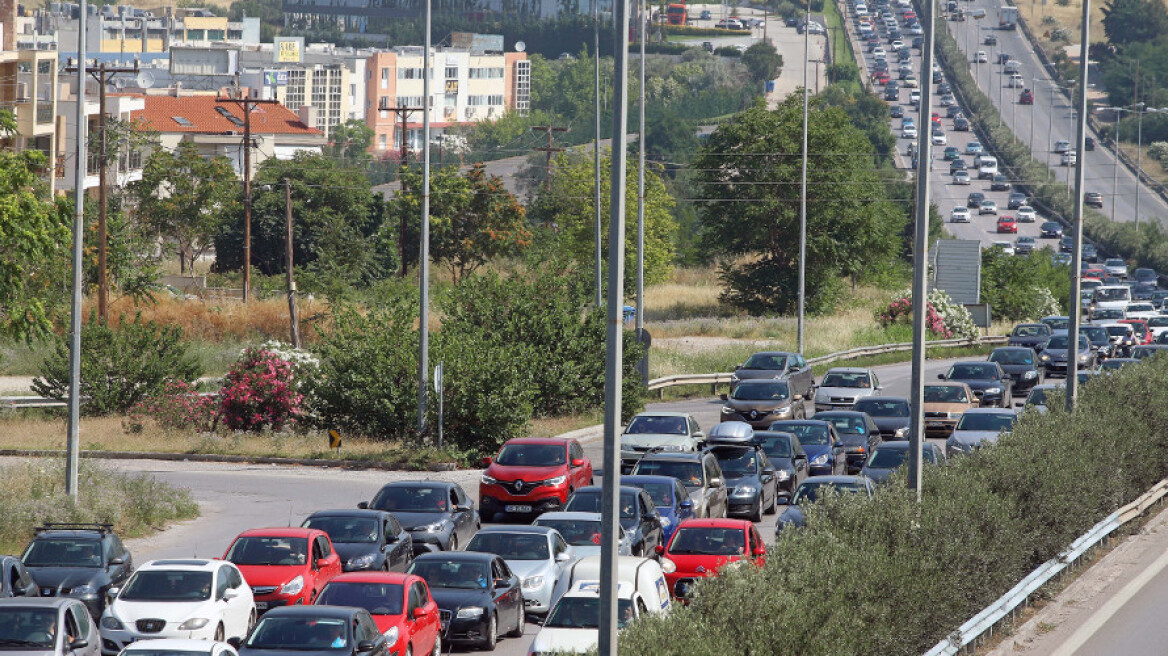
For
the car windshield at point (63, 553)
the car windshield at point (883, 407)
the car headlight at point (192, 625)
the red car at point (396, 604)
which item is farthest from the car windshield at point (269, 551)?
the car windshield at point (883, 407)

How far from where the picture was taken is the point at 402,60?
19825cm

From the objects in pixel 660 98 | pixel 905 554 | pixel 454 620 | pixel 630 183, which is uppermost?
pixel 660 98

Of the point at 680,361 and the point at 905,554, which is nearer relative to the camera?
the point at 905,554

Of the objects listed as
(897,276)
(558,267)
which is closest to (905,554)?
(558,267)

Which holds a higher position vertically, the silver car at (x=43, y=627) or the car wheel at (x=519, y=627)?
the silver car at (x=43, y=627)

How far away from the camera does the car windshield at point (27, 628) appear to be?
15.9 meters

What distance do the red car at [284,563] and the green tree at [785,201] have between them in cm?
5884

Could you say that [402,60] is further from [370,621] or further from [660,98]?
[370,621]

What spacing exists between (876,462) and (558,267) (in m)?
17.6

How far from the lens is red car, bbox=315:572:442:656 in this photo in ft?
56.9

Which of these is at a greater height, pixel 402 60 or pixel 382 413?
pixel 402 60

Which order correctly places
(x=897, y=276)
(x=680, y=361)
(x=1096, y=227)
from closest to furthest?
(x=680, y=361) < (x=897, y=276) < (x=1096, y=227)

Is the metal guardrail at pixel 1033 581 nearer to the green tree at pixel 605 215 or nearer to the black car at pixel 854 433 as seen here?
the black car at pixel 854 433

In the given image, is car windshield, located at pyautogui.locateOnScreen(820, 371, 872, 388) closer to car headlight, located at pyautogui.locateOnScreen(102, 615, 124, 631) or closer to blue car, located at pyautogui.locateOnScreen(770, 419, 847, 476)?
blue car, located at pyautogui.locateOnScreen(770, 419, 847, 476)
